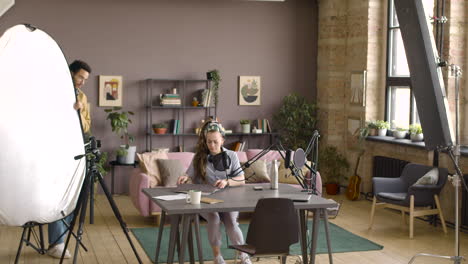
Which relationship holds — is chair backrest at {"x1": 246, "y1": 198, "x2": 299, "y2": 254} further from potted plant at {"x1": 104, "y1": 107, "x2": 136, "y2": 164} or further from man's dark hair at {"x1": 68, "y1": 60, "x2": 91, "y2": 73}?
potted plant at {"x1": 104, "y1": 107, "x2": 136, "y2": 164}

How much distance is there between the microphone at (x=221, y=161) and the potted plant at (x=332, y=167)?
185 inches

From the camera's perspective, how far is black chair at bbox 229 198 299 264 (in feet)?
14.3

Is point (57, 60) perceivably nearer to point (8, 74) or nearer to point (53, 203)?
point (8, 74)

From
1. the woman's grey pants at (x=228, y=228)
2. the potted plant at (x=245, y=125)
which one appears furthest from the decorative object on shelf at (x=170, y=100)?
the woman's grey pants at (x=228, y=228)

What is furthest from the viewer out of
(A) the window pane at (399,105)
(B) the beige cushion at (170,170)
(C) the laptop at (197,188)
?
(A) the window pane at (399,105)

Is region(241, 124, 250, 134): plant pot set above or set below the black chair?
above

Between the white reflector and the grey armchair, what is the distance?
393cm

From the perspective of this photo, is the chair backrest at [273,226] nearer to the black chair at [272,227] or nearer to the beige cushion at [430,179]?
the black chair at [272,227]

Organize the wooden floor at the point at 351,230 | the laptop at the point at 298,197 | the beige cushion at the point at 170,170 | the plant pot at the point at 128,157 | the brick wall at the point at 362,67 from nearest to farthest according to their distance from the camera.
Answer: the laptop at the point at 298,197
the wooden floor at the point at 351,230
the beige cushion at the point at 170,170
the brick wall at the point at 362,67
the plant pot at the point at 128,157

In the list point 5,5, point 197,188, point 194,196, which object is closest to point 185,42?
point 5,5

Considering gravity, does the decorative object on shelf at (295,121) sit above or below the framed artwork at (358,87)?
below

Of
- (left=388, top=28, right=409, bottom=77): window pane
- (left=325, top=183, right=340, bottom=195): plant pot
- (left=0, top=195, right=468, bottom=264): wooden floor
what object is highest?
(left=388, top=28, right=409, bottom=77): window pane

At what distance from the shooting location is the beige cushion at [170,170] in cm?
767

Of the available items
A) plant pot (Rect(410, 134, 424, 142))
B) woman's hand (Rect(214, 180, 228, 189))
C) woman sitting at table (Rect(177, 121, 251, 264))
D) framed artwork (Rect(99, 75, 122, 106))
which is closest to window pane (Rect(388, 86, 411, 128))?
plant pot (Rect(410, 134, 424, 142))
